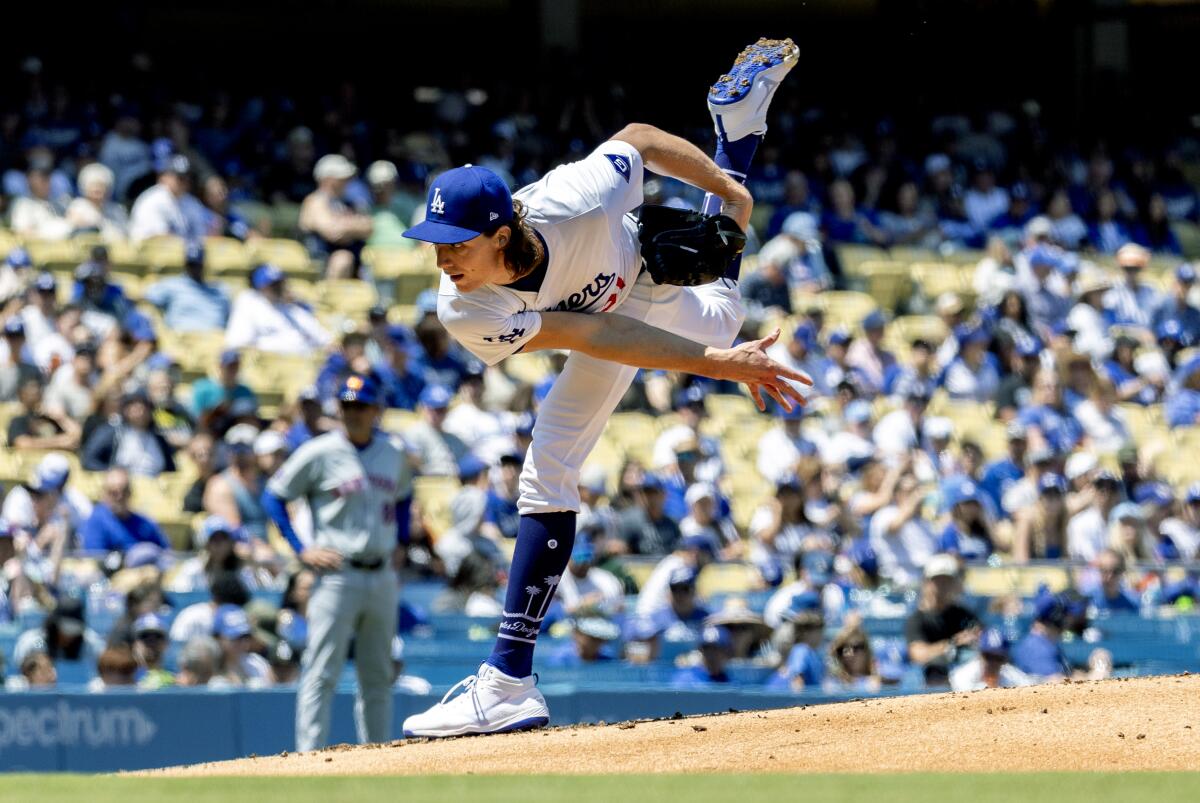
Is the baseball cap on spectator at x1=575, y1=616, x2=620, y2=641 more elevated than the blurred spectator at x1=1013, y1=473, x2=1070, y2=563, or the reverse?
the blurred spectator at x1=1013, y1=473, x2=1070, y2=563

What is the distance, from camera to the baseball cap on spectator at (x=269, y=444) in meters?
10.3

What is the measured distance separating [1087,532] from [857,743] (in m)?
6.20

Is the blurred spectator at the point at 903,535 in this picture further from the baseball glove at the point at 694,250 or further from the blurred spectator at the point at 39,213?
the blurred spectator at the point at 39,213

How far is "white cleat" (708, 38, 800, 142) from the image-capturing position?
19.9 feet

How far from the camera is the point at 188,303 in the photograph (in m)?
12.3


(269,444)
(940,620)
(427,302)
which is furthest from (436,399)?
(940,620)

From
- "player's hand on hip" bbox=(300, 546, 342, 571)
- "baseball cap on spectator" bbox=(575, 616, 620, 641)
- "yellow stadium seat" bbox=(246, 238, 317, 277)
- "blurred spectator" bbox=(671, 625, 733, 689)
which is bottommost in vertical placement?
"blurred spectator" bbox=(671, 625, 733, 689)

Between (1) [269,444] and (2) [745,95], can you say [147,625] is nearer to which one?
(1) [269,444]

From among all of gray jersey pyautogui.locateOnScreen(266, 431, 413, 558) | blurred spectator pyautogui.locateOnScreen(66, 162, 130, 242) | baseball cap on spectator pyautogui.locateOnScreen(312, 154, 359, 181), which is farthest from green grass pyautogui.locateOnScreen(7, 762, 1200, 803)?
baseball cap on spectator pyautogui.locateOnScreen(312, 154, 359, 181)

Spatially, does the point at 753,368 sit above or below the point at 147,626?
above

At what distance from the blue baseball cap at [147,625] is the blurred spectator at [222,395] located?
2.01 metres

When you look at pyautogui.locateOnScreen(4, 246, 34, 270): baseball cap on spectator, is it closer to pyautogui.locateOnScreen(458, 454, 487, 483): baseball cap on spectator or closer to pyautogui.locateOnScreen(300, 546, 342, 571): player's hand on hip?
pyautogui.locateOnScreen(458, 454, 487, 483): baseball cap on spectator

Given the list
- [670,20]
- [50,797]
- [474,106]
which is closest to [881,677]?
[50,797]

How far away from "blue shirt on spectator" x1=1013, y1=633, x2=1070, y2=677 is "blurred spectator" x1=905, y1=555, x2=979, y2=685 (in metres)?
0.24
